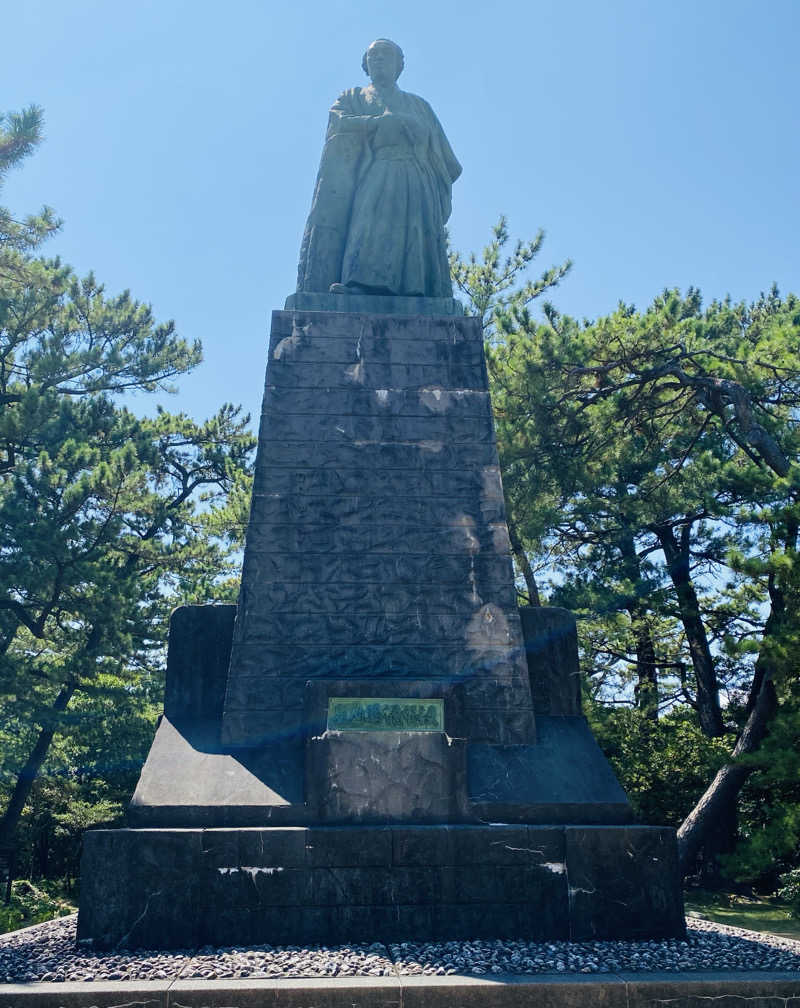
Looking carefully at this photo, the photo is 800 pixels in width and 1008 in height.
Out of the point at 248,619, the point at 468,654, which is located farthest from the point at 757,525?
the point at 248,619

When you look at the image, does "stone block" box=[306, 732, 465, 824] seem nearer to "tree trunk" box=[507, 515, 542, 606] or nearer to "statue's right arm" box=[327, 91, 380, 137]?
"statue's right arm" box=[327, 91, 380, 137]

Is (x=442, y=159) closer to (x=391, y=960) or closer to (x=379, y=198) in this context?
(x=379, y=198)

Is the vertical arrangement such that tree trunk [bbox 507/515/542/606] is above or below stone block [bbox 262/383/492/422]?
above

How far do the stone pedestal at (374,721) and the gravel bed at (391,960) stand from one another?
0.59 feet

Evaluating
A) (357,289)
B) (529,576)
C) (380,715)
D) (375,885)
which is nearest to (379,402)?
(357,289)

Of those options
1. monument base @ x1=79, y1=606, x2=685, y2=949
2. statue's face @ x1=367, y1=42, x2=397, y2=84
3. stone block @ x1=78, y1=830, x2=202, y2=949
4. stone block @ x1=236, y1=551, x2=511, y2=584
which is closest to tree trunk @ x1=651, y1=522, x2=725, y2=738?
stone block @ x1=236, y1=551, x2=511, y2=584

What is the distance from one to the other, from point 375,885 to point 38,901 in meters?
8.59

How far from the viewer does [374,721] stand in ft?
19.2

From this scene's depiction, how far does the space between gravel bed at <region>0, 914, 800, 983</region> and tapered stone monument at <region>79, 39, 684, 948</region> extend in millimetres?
183

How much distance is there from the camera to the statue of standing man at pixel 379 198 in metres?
7.87

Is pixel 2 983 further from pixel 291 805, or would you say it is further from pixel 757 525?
pixel 757 525

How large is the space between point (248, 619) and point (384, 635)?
90cm

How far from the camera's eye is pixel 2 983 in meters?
4.30

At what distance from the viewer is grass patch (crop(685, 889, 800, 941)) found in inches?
346
